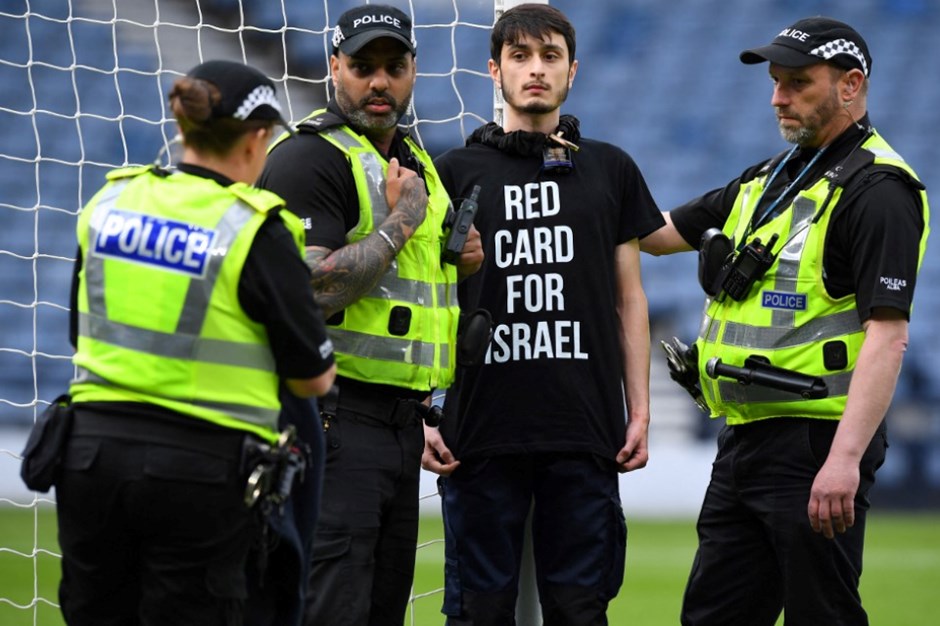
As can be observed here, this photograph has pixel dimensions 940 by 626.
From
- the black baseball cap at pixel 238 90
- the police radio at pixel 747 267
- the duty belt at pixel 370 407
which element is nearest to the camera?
the black baseball cap at pixel 238 90

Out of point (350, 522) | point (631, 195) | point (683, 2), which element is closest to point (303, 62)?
point (683, 2)

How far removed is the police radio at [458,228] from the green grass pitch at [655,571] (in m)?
2.03

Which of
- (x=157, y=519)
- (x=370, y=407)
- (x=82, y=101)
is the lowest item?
(x=157, y=519)

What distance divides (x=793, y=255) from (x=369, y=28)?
1.23 metres

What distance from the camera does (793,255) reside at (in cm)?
355

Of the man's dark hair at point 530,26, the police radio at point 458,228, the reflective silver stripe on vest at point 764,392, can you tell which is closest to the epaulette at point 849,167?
the reflective silver stripe on vest at point 764,392

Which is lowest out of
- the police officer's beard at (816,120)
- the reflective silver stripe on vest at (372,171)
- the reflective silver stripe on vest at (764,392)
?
the reflective silver stripe on vest at (764,392)

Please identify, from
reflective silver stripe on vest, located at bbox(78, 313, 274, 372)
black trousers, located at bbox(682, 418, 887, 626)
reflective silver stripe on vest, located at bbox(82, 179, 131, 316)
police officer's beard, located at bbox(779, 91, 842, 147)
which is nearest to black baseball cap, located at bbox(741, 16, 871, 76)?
police officer's beard, located at bbox(779, 91, 842, 147)

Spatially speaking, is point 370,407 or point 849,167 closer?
point 370,407

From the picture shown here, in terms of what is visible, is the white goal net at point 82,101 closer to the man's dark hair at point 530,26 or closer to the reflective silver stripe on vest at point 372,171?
the man's dark hair at point 530,26

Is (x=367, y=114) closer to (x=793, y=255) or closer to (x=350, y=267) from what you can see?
(x=350, y=267)

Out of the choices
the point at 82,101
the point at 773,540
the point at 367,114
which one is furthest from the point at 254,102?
the point at 82,101

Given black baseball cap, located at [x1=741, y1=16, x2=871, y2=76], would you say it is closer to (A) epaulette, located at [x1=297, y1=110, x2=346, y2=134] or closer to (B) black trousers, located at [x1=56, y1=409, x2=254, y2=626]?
(A) epaulette, located at [x1=297, y1=110, x2=346, y2=134]

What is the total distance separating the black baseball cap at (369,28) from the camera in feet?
11.4
